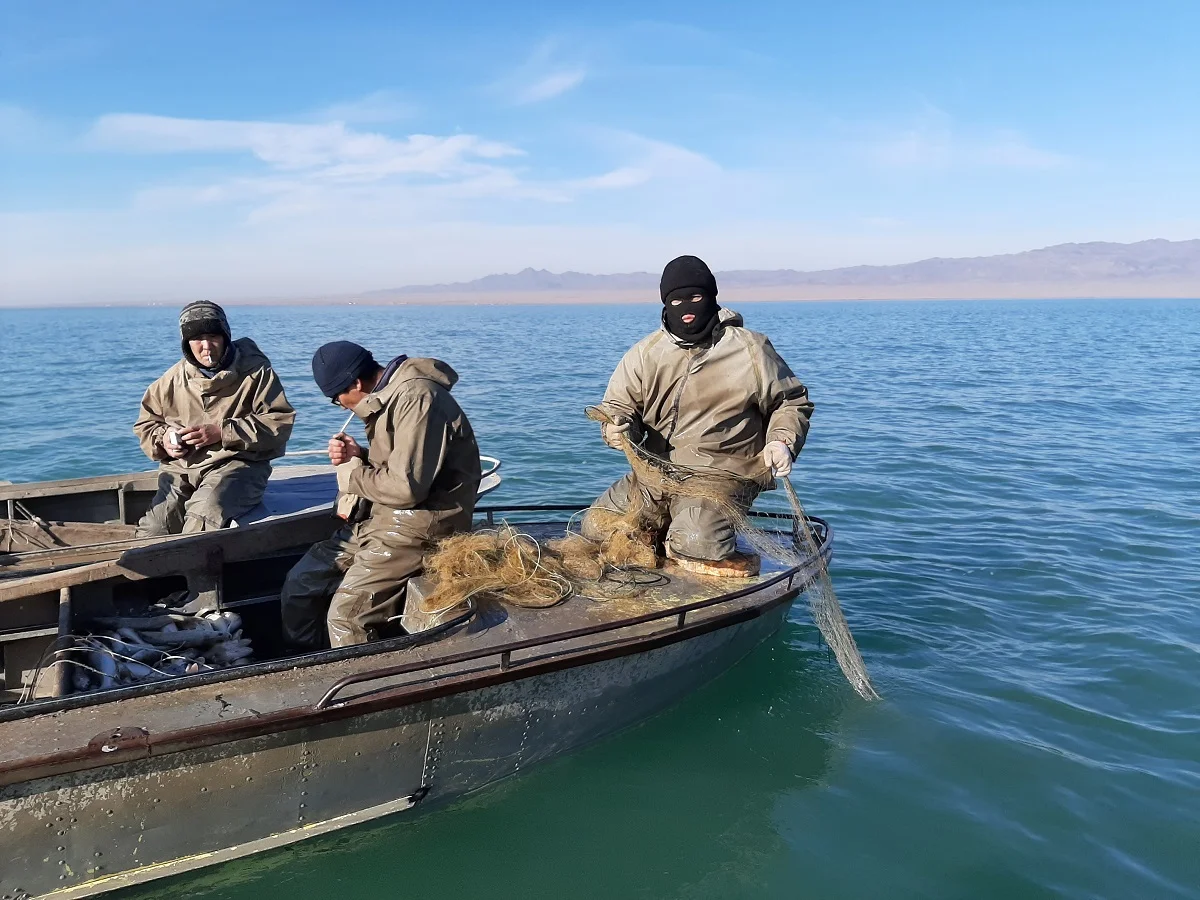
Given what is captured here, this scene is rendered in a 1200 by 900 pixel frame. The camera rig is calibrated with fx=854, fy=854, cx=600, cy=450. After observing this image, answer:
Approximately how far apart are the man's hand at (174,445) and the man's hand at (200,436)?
27mm

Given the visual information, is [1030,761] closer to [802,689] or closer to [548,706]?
[802,689]

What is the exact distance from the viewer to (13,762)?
12.1 feet

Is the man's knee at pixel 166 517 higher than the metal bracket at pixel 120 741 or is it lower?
higher

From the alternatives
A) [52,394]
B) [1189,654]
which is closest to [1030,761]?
[1189,654]

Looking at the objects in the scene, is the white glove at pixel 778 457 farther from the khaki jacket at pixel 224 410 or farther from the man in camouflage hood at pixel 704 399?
the khaki jacket at pixel 224 410

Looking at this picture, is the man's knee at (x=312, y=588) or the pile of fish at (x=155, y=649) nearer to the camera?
the pile of fish at (x=155, y=649)

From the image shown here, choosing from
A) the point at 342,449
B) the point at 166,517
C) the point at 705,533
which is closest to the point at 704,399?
the point at 705,533

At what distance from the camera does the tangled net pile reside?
567cm

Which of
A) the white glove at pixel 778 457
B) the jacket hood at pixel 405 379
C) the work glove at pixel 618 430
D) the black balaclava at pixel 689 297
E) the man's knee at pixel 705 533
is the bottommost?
the man's knee at pixel 705 533

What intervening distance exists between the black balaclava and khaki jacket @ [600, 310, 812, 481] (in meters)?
0.10

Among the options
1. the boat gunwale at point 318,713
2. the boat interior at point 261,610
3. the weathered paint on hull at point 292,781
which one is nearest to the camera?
the boat gunwale at point 318,713

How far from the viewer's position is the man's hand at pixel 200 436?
21.4 feet

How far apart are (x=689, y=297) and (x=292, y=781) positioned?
3.92 metres

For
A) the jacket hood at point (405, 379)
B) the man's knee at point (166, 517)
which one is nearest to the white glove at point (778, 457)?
the jacket hood at point (405, 379)
